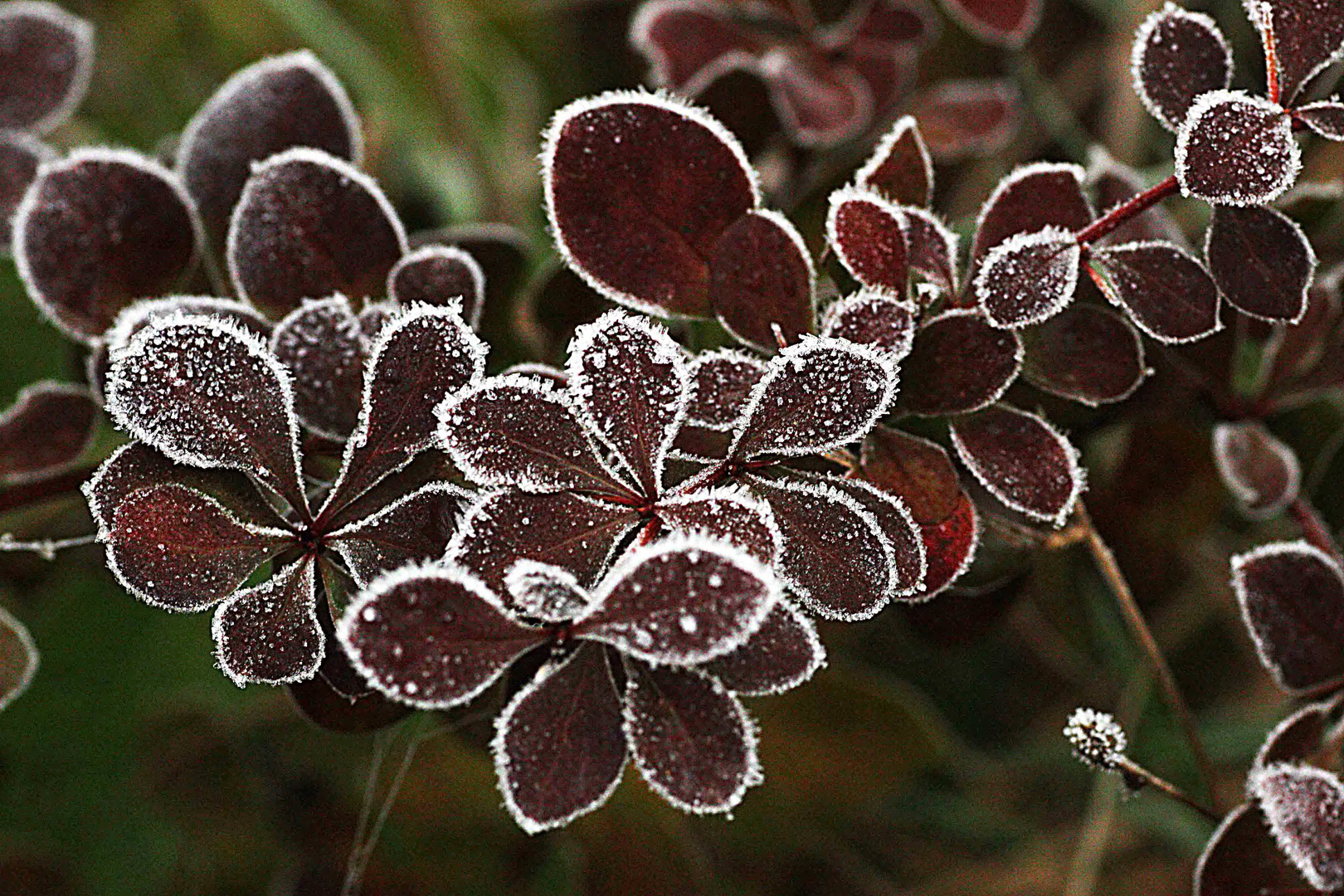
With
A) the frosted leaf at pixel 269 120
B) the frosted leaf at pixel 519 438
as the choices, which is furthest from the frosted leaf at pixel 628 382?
the frosted leaf at pixel 269 120

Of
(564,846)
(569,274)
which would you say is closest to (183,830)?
(564,846)

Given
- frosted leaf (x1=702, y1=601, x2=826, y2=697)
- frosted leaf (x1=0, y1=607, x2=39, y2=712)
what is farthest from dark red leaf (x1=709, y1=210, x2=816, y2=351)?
frosted leaf (x1=0, y1=607, x2=39, y2=712)

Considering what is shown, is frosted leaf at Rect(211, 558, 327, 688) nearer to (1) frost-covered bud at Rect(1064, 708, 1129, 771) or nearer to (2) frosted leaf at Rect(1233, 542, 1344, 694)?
(1) frost-covered bud at Rect(1064, 708, 1129, 771)

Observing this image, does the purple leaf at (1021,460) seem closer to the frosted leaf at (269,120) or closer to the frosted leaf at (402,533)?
the frosted leaf at (402,533)

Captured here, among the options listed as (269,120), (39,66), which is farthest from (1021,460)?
(39,66)

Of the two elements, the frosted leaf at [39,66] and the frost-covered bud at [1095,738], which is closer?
the frost-covered bud at [1095,738]

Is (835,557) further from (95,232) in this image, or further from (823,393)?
(95,232)
